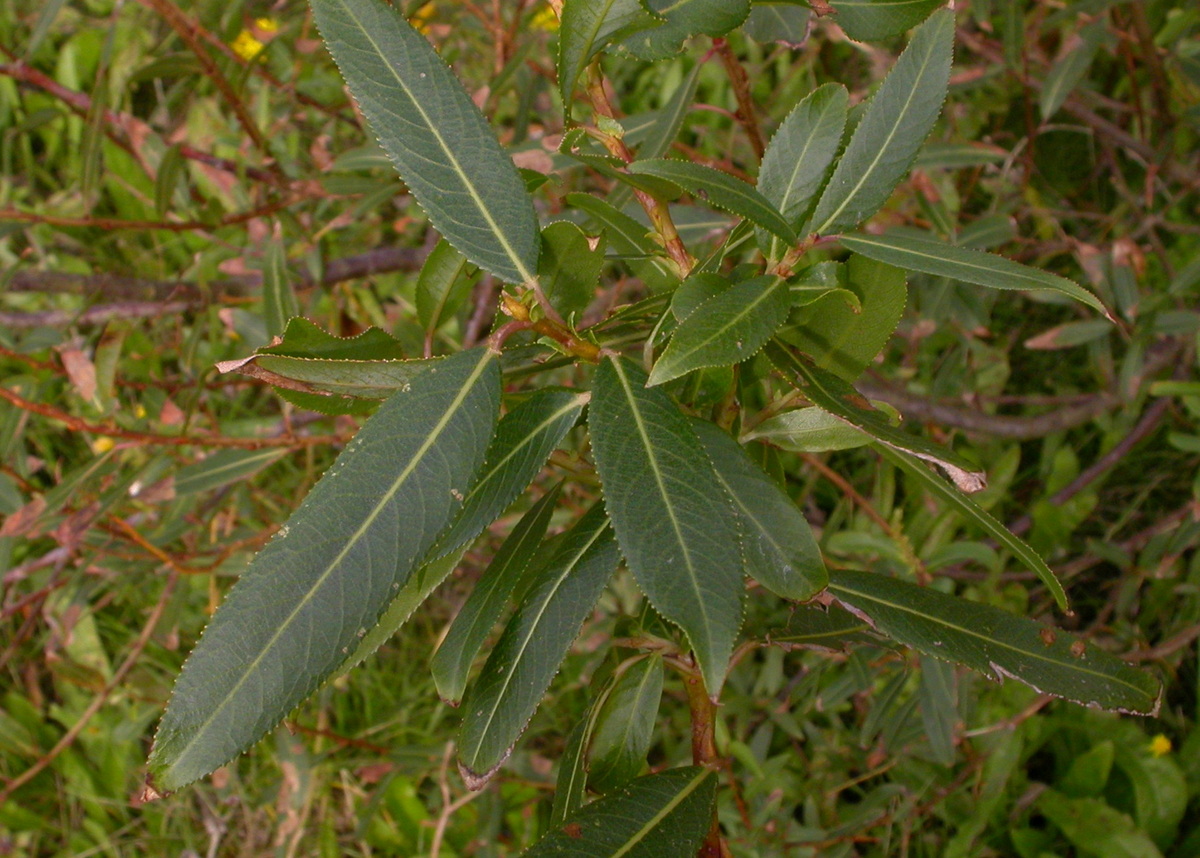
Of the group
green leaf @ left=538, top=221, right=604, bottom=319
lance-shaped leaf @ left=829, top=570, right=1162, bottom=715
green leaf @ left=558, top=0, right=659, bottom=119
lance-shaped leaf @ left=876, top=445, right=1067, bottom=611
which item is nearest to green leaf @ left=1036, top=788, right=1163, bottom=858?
lance-shaped leaf @ left=829, top=570, right=1162, bottom=715

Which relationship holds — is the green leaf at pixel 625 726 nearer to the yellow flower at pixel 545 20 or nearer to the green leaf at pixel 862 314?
the green leaf at pixel 862 314

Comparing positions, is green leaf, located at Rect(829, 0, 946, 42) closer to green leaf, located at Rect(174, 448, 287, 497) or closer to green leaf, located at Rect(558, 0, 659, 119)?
green leaf, located at Rect(558, 0, 659, 119)

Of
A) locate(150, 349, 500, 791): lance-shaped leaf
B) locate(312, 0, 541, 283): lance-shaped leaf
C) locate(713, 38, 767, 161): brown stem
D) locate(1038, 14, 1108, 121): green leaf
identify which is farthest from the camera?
locate(1038, 14, 1108, 121): green leaf

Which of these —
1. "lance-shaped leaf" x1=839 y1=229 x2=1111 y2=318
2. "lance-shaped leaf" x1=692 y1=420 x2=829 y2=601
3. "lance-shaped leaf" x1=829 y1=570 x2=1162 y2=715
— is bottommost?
"lance-shaped leaf" x1=829 y1=570 x2=1162 y2=715

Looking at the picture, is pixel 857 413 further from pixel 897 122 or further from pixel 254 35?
pixel 254 35

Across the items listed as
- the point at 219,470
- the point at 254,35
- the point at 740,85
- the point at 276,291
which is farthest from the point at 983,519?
the point at 254,35

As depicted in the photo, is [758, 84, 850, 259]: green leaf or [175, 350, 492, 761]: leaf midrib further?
[758, 84, 850, 259]: green leaf
